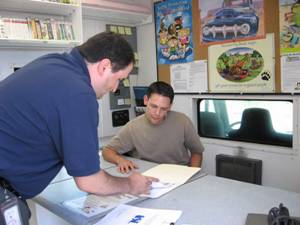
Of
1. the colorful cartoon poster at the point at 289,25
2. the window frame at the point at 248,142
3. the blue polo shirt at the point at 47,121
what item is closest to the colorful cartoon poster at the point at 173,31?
the window frame at the point at 248,142

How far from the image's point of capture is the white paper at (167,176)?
1580mm

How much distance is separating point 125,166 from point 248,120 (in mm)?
1527

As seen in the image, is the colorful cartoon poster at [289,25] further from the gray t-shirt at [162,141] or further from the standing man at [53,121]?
the standing man at [53,121]

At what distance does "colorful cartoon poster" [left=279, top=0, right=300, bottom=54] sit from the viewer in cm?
253

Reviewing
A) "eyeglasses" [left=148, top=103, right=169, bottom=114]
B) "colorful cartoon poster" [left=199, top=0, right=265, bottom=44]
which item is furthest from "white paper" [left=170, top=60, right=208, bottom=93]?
"eyeglasses" [left=148, top=103, right=169, bottom=114]

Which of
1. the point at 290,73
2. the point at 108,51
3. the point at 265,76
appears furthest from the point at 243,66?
the point at 108,51

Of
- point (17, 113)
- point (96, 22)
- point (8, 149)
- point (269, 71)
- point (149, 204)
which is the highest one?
point (96, 22)

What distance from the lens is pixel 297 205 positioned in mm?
1328

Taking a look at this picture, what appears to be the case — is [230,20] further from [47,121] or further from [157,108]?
[47,121]

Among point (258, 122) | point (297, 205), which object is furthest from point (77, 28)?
point (297, 205)

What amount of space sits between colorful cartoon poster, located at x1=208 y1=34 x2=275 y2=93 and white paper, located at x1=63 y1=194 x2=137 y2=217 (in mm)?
1815

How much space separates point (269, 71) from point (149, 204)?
1844 millimetres

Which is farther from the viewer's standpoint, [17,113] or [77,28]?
[77,28]

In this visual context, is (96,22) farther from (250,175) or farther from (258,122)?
(250,175)
